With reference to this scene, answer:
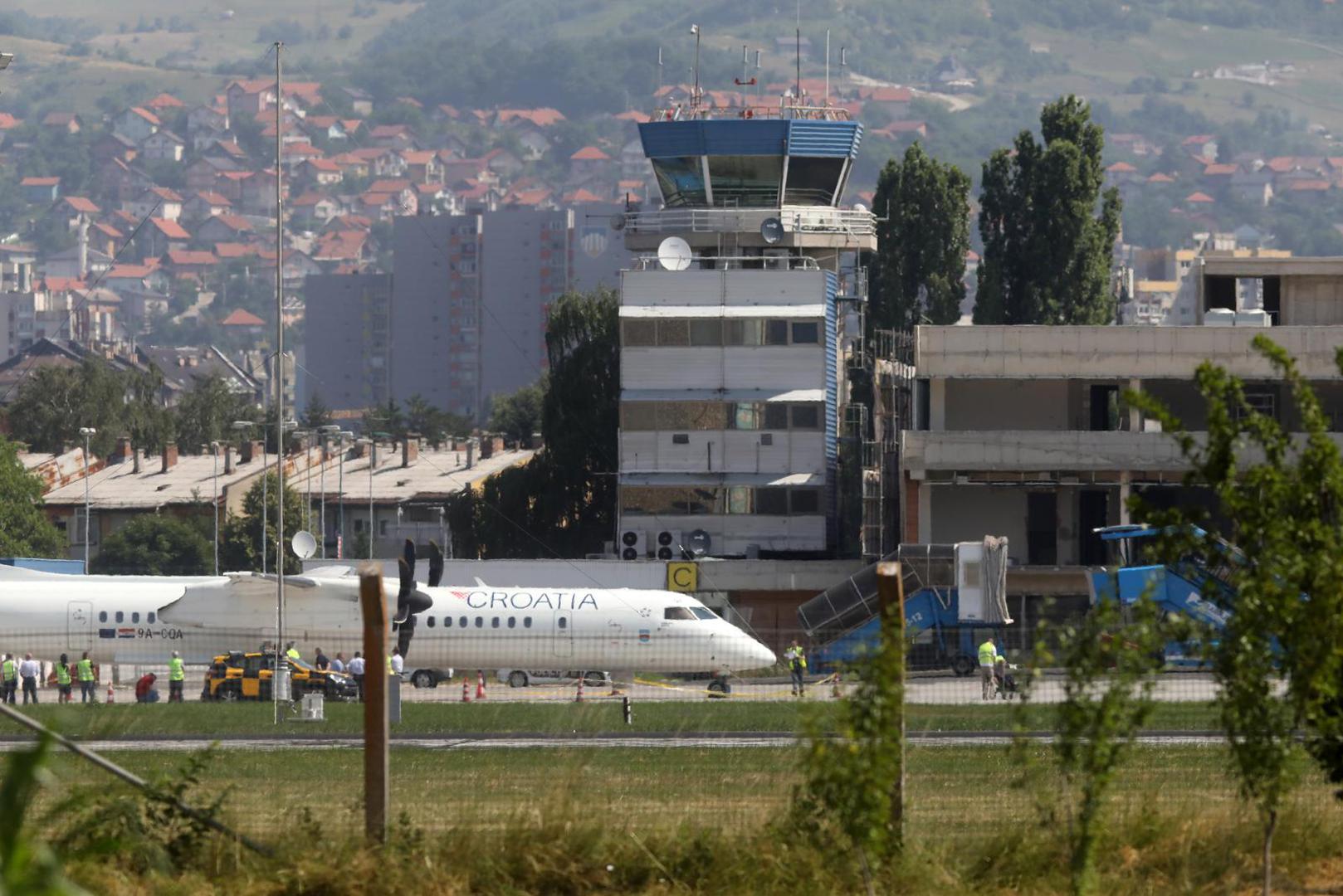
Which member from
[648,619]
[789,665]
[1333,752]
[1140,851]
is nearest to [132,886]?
[1140,851]

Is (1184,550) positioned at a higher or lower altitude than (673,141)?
lower

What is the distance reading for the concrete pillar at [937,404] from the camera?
72.5 m

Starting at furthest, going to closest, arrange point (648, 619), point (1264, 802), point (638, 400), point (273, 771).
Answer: point (638, 400) < point (648, 619) < point (273, 771) < point (1264, 802)

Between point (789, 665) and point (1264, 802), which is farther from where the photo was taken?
point (789, 665)

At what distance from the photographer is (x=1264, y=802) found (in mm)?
16500

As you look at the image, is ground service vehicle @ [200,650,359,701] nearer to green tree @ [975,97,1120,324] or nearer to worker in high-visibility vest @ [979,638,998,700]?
worker in high-visibility vest @ [979,638,998,700]

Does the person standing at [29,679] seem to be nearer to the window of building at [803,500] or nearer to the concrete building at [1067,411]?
Result: the concrete building at [1067,411]

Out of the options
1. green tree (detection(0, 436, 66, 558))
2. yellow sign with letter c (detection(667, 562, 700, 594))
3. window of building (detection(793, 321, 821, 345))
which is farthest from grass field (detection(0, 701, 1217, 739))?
green tree (detection(0, 436, 66, 558))

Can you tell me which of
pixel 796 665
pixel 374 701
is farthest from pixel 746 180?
pixel 374 701

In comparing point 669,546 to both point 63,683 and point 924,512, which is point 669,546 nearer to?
point 924,512

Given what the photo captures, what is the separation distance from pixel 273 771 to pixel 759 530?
5120 centimetres

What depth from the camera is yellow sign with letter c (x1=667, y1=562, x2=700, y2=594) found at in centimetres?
7162

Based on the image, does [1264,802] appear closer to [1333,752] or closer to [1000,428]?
[1333,752]

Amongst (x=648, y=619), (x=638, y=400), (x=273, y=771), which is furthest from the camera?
(x=638, y=400)
